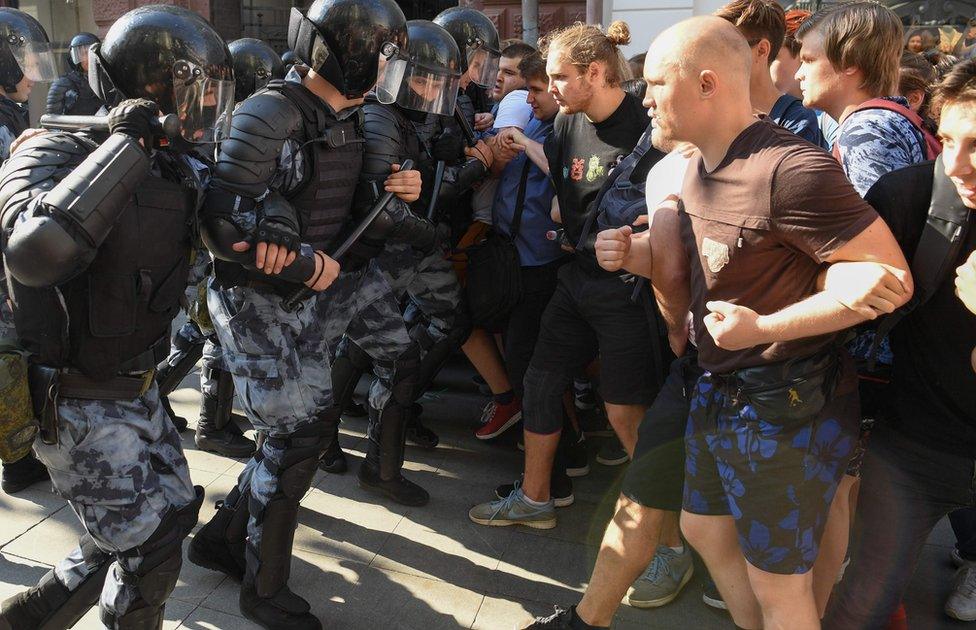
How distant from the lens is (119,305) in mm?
2068

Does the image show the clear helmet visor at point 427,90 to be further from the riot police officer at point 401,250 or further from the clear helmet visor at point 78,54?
the clear helmet visor at point 78,54

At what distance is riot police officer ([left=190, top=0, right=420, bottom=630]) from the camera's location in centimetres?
260

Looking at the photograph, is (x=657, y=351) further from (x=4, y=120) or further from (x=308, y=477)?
(x=4, y=120)

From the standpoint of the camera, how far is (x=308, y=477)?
2.73 m

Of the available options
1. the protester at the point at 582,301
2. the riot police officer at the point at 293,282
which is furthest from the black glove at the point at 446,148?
the riot police officer at the point at 293,282

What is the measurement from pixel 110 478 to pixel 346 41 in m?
1.54

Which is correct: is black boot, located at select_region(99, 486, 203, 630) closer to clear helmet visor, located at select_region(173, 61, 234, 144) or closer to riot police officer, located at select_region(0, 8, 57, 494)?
clear helmet visor, located at select_region(173, 61, 234, 144)

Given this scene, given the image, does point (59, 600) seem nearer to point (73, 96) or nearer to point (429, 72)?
point (429, 72)

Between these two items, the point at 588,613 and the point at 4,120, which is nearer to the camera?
the point at 588,613

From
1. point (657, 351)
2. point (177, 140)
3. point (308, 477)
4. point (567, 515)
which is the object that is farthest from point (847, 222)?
point (567, 515)

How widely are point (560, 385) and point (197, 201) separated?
5.19 feet

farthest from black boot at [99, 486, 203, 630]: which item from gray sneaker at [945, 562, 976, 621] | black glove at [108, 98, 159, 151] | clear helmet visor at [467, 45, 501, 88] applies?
clear helmet visor at [467, 45, 501, 88]

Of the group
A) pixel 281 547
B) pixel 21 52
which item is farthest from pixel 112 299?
pixel 21 52

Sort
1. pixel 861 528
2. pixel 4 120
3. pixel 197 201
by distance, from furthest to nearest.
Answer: pixel 4 120, pixel 197 201, pixel 861 528
